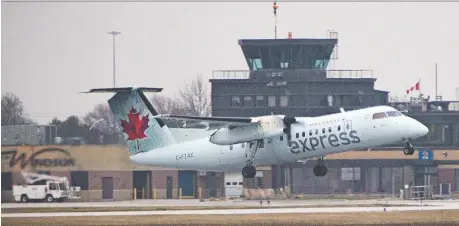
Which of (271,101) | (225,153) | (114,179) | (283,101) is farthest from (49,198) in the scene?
(283,101)

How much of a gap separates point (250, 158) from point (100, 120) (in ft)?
81.1

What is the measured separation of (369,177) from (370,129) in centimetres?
3894

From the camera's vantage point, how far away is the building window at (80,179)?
296 feet

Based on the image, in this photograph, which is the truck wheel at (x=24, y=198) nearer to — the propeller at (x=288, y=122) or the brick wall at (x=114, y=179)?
the brick wall at (x=114, y=179)

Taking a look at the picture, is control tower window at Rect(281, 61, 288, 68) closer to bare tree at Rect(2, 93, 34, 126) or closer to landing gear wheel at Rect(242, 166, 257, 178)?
bare tree at Rect(2, 93, 34, 126)

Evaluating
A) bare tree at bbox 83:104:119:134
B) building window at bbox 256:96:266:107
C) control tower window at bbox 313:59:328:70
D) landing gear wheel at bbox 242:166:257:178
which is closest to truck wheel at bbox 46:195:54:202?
bare tree at bbox 83:104:119:134

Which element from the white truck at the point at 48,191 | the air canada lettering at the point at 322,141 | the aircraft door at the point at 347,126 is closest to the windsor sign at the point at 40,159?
the white truck at the point at 48,191

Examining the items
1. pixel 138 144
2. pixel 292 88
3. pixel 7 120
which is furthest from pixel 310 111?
pixel 138 144

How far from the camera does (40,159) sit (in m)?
78.9

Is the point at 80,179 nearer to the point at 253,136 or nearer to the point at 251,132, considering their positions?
the point at 251,132

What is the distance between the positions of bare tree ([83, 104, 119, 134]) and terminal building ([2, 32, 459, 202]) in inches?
165

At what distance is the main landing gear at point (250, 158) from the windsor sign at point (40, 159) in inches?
474

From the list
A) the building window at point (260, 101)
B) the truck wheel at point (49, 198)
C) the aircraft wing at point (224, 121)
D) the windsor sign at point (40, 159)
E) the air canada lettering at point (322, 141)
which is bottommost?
the truck wheel at point (49, 198)

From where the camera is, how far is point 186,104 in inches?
4894
